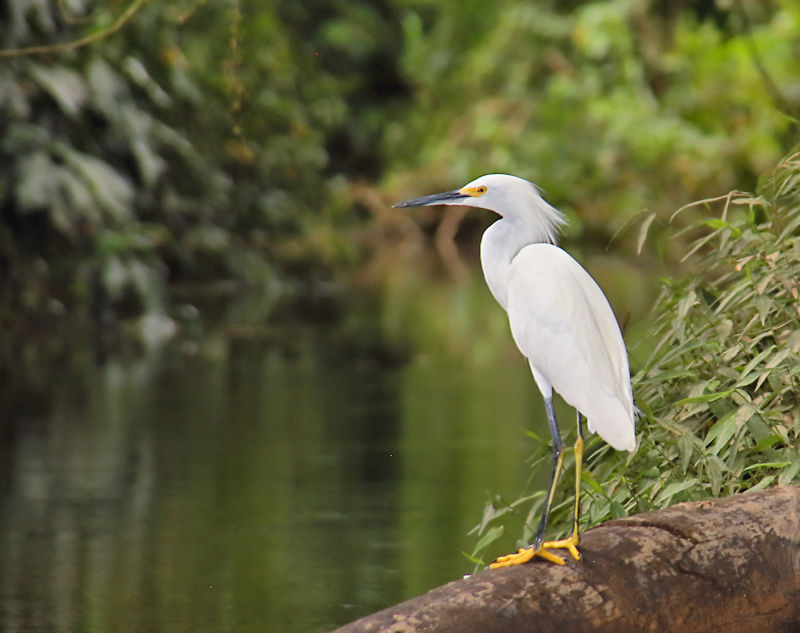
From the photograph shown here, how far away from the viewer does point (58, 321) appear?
10938mm

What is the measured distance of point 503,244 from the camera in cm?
292

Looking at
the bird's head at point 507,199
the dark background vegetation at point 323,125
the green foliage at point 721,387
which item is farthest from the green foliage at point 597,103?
the bird's head at point 507,199

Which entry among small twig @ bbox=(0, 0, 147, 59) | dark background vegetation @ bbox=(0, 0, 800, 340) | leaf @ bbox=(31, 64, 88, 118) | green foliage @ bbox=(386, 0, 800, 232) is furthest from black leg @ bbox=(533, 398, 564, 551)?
green foliage @ bbox=(386, 0, 800, 232)

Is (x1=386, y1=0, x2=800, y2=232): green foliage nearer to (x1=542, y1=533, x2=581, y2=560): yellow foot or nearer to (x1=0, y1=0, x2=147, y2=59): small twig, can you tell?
(x1=0, y1=0, x2=147, y2=59): small twig

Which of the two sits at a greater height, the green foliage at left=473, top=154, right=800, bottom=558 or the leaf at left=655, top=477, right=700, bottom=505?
the green foliage at left=473, top=154, right=800, bottom=558

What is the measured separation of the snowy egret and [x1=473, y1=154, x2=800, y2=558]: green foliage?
0.63 metres

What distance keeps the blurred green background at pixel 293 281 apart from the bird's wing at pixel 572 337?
632 millimetres

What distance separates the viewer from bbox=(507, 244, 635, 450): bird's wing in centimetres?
279

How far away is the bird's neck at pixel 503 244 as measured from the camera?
9.54 feet

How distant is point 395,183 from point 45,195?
12.0 meters

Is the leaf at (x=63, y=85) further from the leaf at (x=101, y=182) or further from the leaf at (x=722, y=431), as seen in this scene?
the leaf at (x=722, y=431)

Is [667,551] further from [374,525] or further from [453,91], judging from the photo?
[453,91]

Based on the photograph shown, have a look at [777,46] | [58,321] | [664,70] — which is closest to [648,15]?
[664,70]

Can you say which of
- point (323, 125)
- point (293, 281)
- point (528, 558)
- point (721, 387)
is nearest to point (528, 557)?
point (528, 558)
